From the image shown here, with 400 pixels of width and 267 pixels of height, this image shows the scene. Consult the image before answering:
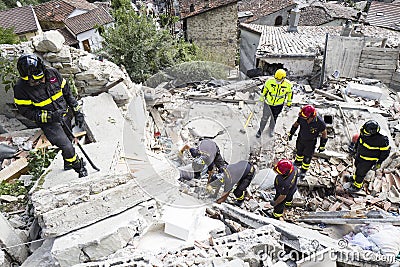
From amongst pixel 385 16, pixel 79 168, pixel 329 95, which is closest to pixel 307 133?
pixel 329 95

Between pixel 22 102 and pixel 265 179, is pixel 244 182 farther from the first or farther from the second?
pixel 22 102

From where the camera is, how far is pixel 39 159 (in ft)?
16.6

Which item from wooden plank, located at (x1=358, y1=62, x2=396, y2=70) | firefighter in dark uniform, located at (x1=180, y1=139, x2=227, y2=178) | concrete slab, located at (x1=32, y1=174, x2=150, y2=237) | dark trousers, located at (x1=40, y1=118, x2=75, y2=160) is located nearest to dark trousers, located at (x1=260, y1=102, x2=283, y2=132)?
firefighter in dark uniform, located at (x1=180, y1=139, x2=227, y2=178)

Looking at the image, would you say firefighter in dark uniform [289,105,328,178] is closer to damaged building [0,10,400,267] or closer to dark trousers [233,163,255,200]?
damaged building [0,10,400,267]

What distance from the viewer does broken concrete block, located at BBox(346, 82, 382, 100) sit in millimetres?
8383

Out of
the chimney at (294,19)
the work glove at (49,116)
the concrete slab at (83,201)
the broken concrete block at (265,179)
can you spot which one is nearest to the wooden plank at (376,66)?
the chimney at (294,19)

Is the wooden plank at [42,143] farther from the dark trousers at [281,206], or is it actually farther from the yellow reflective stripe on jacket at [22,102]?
the dark trousers at [281,206]

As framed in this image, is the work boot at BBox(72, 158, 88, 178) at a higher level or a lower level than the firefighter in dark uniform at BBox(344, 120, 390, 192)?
higher

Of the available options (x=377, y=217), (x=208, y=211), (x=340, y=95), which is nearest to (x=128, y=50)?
(x=340, y=95)

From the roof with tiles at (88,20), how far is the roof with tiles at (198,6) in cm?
753

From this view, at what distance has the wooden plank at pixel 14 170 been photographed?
4.87 metres

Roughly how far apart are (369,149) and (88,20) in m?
23.7

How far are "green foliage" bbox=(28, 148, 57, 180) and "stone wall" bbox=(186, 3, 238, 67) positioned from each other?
14.1 metres

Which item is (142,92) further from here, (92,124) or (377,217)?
(377,217)
